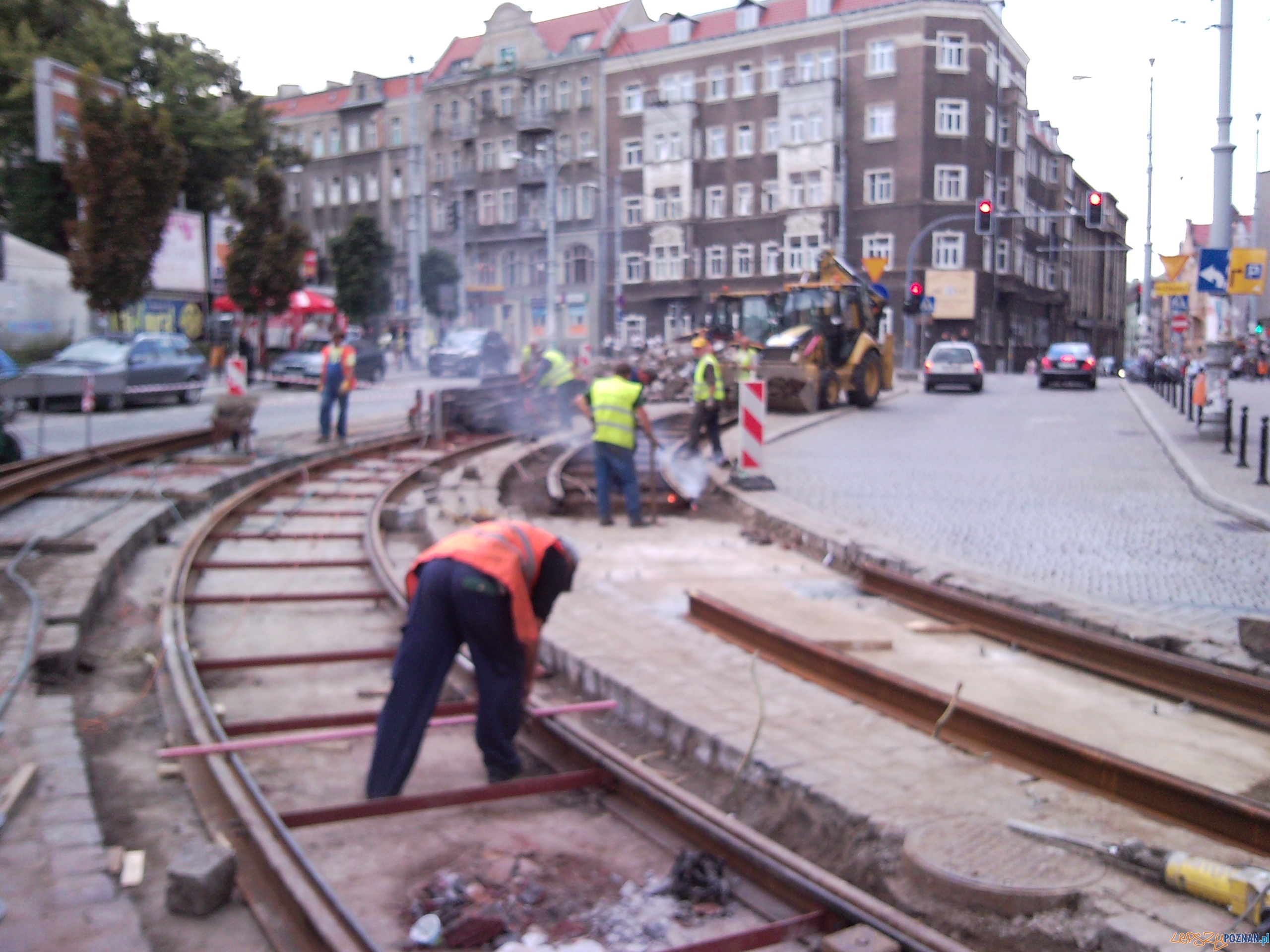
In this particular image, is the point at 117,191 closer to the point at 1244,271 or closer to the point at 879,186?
the point at 1244,271

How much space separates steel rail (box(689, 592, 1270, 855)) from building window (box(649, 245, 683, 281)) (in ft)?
172

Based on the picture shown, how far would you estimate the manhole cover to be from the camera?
3.97m

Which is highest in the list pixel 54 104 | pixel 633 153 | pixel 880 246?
pixel 633 153

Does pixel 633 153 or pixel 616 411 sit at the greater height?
pixel 633 153

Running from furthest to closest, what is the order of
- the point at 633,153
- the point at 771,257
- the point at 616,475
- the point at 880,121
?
the point at 633,153 < the point at 771,257 < the point at 880,121 < the point at 616,475

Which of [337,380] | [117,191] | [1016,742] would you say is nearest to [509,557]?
[1016,742]

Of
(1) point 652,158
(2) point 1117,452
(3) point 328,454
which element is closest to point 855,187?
(1) point 652,158

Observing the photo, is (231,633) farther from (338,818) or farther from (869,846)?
(869,846)

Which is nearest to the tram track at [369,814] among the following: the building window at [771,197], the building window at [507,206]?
the building window at [771,197]

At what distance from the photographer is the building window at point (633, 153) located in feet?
194

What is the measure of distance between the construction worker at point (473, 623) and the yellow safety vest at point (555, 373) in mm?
14956

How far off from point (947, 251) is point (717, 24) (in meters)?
16.9

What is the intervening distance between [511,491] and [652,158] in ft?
156

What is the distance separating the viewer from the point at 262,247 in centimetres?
3616
